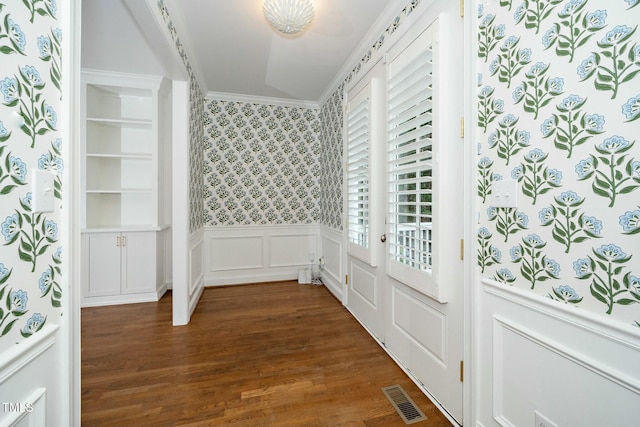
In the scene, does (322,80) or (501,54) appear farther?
(322,80)

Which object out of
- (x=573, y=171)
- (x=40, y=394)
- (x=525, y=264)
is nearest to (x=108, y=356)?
(x=40, y=394)

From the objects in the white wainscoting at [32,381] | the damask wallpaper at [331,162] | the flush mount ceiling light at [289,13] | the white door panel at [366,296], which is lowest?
the white door panel at [366,296]

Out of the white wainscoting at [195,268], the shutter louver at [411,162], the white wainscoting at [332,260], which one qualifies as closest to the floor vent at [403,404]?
the shutter louver at [411,162]

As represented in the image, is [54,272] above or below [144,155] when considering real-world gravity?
below

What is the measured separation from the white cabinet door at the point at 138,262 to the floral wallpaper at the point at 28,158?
2.59 metres

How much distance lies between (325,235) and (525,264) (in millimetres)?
2844

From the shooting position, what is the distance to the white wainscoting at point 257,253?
3.78 metres

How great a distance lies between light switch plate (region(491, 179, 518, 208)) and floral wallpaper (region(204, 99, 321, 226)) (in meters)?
3.01

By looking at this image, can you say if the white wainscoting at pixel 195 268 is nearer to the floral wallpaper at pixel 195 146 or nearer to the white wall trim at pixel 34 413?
the floral wallpaper at pixel 195 146

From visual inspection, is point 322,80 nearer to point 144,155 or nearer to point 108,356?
point 144,155

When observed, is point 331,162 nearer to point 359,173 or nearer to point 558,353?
point 359,173

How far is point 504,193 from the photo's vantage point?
1188mm

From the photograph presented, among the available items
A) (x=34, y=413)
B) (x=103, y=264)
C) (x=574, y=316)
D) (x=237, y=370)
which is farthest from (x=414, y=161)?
(x=103, y=264)

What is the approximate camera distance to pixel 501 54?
1.19 metres
